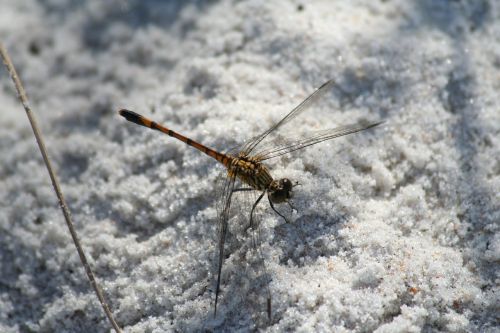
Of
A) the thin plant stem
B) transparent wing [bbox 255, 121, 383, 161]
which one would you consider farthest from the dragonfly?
the thin plant stem

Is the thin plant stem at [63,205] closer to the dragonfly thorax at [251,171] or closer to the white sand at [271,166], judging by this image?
the white sand at [271,166]

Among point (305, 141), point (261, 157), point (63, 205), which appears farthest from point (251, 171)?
point (63, 205)

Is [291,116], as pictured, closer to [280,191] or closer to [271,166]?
[271,166]

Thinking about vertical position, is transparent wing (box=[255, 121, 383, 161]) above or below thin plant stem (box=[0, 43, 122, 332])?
above

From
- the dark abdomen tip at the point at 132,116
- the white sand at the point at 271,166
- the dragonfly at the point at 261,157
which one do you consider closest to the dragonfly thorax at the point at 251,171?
the dragonfly at the point at 261,157

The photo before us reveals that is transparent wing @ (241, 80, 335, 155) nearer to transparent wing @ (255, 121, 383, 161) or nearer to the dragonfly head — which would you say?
transparent wing @ (255, 121, 383, 161)
